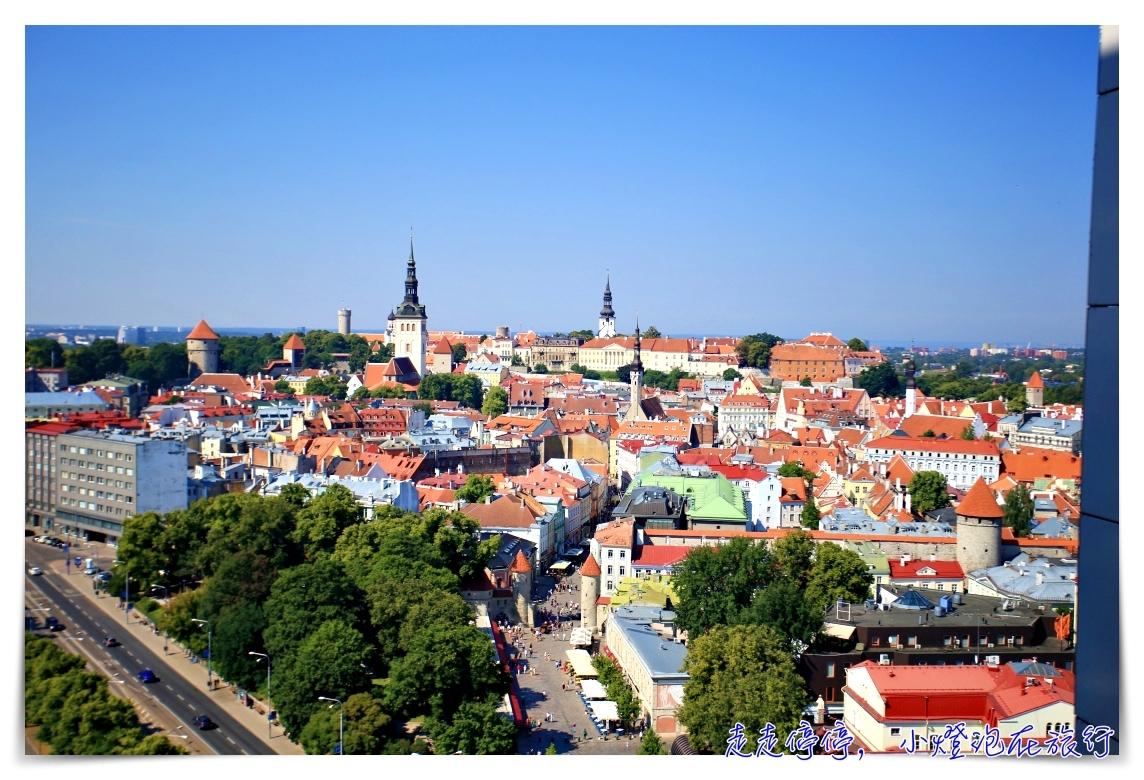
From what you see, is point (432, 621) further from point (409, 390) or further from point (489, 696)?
point (409, 390)

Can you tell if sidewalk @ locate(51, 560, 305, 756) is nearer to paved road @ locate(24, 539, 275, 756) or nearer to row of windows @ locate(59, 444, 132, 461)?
paved road @ locate(24, 539, 275, 756)

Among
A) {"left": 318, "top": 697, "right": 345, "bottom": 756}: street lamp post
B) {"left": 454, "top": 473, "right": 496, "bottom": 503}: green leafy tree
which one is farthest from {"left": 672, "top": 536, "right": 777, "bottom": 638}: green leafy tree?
{"left": 454, "top": 473, "right": 496, "bottom": 503}: green leafy tree

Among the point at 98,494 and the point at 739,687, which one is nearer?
the point at 739,687

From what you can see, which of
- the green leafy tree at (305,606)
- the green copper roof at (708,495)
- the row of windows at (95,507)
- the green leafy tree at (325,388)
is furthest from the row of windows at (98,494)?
the green leafy tree at (325,388)

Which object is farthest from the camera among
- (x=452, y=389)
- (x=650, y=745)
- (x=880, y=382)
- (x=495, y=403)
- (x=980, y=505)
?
(x=880, y=382)

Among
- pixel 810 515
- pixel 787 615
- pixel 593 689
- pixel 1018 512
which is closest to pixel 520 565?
pixel 593 689

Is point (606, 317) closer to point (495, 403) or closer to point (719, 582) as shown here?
point (495, 403)

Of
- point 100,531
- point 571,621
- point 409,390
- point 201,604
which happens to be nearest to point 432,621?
point 201,604
